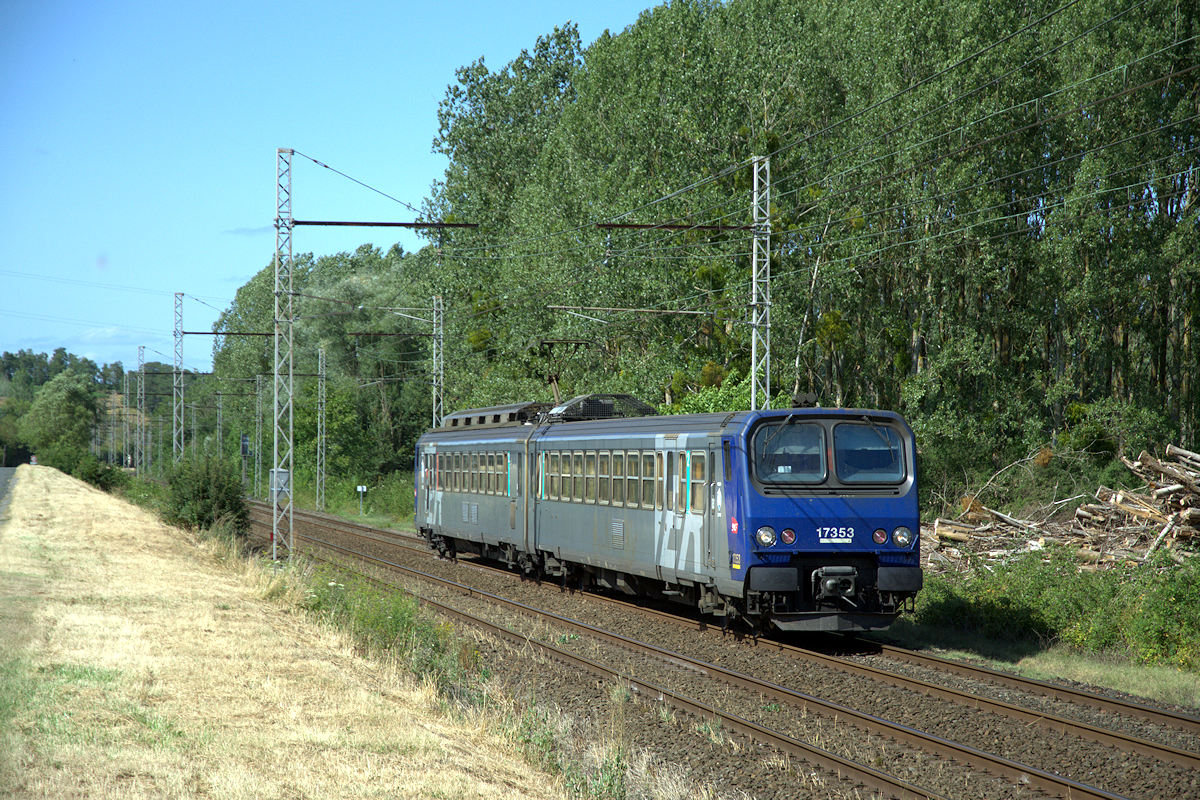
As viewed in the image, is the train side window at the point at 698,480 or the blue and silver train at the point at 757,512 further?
the train side window at the point at 698,480

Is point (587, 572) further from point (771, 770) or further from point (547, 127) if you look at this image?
point (547, 127)

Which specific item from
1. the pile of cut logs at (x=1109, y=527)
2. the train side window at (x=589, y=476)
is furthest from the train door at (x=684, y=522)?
the pile of cut logs at (x=1109, y=527)

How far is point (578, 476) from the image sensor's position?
18250mm

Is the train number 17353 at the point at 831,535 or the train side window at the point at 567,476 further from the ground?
the train side window at the point at 567,476

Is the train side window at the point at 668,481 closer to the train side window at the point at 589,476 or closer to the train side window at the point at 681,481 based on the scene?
the train side window at the point at 681,481

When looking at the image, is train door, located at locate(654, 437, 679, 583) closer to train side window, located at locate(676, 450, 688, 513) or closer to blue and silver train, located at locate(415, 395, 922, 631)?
blue and silver train, located at locate(415, 395, 922, 631)

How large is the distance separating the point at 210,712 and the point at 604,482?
8.87 m

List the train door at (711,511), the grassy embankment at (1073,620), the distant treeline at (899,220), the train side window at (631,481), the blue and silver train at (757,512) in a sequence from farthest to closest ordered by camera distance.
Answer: the distant treeline at (899,220) < the train side window at (631,481) < the train door at (711,511) < the blue and silver train at (757,512) < the grassy embankment at (1073,620)

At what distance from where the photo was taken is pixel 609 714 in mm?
10422

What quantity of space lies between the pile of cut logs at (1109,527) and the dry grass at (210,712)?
10.5m

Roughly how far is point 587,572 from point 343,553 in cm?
1036

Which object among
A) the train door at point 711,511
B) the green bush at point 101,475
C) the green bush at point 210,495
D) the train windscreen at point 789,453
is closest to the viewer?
the train windscreen at point 789,453

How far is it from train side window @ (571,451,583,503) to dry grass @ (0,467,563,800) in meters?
4.97

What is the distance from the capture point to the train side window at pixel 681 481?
14.6 m
